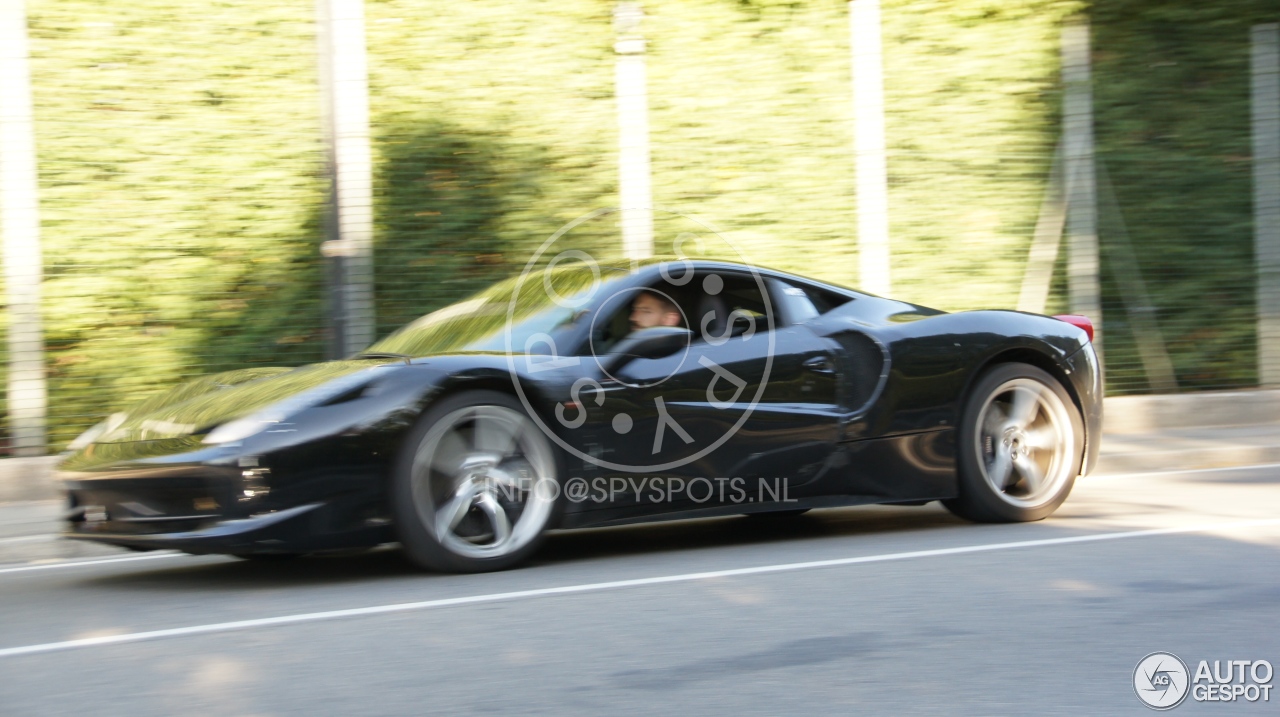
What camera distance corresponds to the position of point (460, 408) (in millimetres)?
4809

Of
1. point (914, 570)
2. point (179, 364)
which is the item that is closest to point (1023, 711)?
point (914, 570)

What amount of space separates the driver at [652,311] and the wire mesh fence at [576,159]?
3.91 meters

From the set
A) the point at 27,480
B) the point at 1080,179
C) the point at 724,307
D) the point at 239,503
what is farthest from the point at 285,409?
the point at 1080,179

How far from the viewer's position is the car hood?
4.69 meters

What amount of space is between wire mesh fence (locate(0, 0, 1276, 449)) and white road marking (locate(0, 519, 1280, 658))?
14.6 ft

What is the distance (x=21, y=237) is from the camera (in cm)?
789

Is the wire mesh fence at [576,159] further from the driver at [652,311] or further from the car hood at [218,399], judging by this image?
the driver at [652,311]

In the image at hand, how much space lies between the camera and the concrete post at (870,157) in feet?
32.6

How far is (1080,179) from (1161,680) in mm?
7603

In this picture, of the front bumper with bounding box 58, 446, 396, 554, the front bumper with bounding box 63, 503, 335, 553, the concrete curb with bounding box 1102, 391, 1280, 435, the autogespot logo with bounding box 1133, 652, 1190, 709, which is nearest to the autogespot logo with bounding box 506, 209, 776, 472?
the front bumper with bounding box 58, 446, 396, 554

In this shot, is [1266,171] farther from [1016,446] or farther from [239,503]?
[239,503]

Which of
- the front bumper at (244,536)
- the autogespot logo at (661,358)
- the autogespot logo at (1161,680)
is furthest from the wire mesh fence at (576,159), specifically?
the autogespot logo at (1161,680)

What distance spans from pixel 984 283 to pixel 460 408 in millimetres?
6529

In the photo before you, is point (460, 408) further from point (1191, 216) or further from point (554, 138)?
point (1191, 216)
